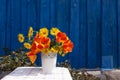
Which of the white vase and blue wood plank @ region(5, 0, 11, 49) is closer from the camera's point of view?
the white vase

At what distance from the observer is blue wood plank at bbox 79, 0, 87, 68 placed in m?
6.33

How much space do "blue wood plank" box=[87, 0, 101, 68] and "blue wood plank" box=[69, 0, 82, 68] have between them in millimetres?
186

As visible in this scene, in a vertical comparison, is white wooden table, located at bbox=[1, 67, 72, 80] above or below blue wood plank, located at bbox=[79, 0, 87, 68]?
below

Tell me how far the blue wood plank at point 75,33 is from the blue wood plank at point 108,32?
43 centimetres

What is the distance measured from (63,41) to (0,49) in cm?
270

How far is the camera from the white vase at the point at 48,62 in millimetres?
3805

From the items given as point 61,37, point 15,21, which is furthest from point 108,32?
point 61,37

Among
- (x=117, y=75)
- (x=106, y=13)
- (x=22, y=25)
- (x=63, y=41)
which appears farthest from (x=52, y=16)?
(x=63, y=41)

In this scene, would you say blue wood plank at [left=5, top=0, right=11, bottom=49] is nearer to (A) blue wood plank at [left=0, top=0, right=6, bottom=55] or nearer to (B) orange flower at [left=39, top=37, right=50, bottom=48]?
(A) blue wood plank at [left=0, top=0, right=6, bottom=55]

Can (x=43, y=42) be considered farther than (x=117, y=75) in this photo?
No

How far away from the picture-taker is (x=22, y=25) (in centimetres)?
634

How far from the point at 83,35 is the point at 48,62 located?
2600mm

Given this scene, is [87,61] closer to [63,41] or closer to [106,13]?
[106,13]

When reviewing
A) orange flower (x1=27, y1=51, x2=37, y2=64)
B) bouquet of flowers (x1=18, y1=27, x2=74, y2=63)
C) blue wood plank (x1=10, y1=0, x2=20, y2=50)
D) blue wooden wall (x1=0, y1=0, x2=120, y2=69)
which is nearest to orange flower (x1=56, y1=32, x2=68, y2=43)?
bouquet of flowers (x1=18, y1=27, x2=74, y2=63)
